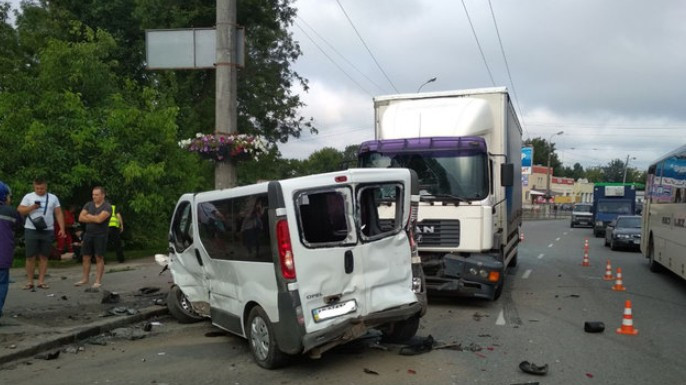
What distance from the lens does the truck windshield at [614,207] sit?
33.2 meters

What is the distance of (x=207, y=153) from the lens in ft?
33.5

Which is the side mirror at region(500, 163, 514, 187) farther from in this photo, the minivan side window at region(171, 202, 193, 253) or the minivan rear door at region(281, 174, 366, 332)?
the minivan side window at region(171, 202, 193, 253)

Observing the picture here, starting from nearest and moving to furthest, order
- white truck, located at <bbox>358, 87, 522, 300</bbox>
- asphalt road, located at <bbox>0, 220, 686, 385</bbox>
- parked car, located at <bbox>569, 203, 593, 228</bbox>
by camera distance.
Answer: asphalt road, located at <bbox>0, 220, 686, 385</bbox> < white truck, located at <bbox>358, 87, 522, 300</bbox> < parked car, located at <bbox>569, 203, 593, 228</bbox>

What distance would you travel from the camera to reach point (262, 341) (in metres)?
6.05

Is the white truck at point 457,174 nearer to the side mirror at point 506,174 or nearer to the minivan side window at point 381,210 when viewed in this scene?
the side mirror at point 506,174

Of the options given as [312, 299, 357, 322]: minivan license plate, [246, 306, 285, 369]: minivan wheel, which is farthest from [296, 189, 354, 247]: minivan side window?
[246, 306, 285, 369]: minivan wheel

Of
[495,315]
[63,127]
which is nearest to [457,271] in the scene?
[495,315]

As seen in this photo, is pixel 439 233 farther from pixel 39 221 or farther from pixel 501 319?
pixel 39 221

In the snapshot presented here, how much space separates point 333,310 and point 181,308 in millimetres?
3518

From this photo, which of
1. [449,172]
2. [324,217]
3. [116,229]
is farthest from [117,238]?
[324,217]

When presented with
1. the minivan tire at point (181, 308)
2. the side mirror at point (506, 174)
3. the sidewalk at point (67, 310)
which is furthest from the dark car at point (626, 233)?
the minivan tire at point (181, 308)

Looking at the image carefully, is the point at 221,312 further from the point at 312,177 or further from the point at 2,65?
the point at 2,65

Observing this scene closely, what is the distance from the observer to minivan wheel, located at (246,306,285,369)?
584 centimetres

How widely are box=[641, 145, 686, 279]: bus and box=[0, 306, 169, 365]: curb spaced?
9928 millimetres
